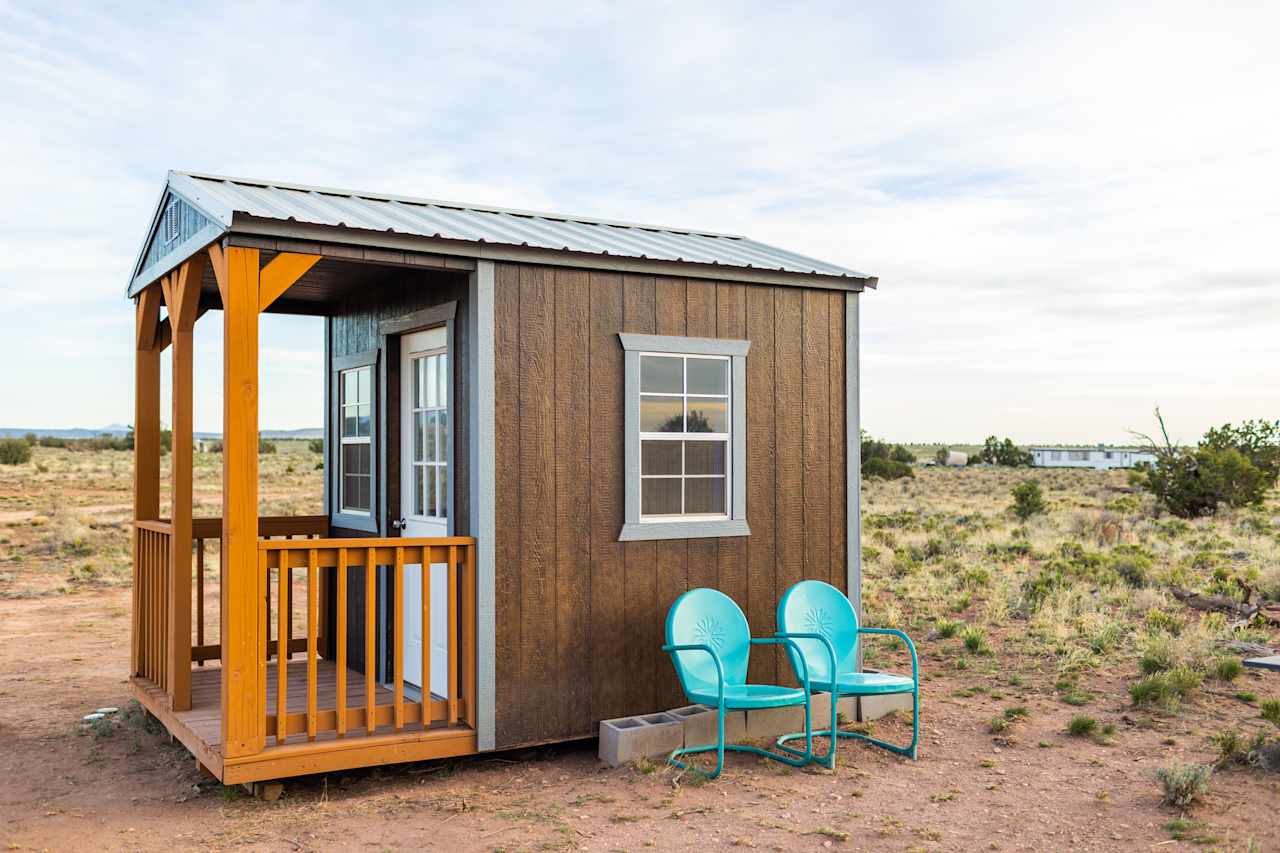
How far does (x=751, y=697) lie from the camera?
19.3ft

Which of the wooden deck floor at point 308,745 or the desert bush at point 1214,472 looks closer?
the wooden deck floor at point 308,745

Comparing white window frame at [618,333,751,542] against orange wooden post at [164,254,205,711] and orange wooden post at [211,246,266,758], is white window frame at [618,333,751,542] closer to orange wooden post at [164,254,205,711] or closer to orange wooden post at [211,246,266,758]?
orange wooden post at [211,246,266,758]

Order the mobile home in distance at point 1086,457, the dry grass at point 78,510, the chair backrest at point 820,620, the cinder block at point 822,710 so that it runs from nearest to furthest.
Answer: the chair backrest at point 820,620 → the cinder block at point 822,710 → the dry grass at point 78,510 → the mobile home in distance at point 1086,457

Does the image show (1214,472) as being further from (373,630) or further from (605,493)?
(373,630)

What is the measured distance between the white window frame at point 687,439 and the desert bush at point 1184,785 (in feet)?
8.62

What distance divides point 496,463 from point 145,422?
8.75ft

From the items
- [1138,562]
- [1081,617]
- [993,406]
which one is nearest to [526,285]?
[1081,617]

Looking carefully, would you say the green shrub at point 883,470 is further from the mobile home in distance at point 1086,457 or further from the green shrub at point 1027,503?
the mobile home in distance at point 1086,457

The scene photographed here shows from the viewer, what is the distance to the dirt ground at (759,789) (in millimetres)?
4949

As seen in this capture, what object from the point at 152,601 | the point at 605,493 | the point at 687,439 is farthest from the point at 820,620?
the point at 152,601

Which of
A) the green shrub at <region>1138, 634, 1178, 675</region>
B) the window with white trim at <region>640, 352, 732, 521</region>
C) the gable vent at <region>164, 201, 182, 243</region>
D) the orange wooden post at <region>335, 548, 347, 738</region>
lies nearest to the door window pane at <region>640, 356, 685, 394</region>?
the window with white trim at <region>640, 352, 732, 521</region>

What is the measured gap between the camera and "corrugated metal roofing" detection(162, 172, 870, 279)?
566cm

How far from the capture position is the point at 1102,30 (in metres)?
10.9

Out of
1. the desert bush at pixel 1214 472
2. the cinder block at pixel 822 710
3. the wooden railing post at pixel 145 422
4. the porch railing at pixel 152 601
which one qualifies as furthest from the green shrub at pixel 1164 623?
the desert bush at pixel 1214 472
